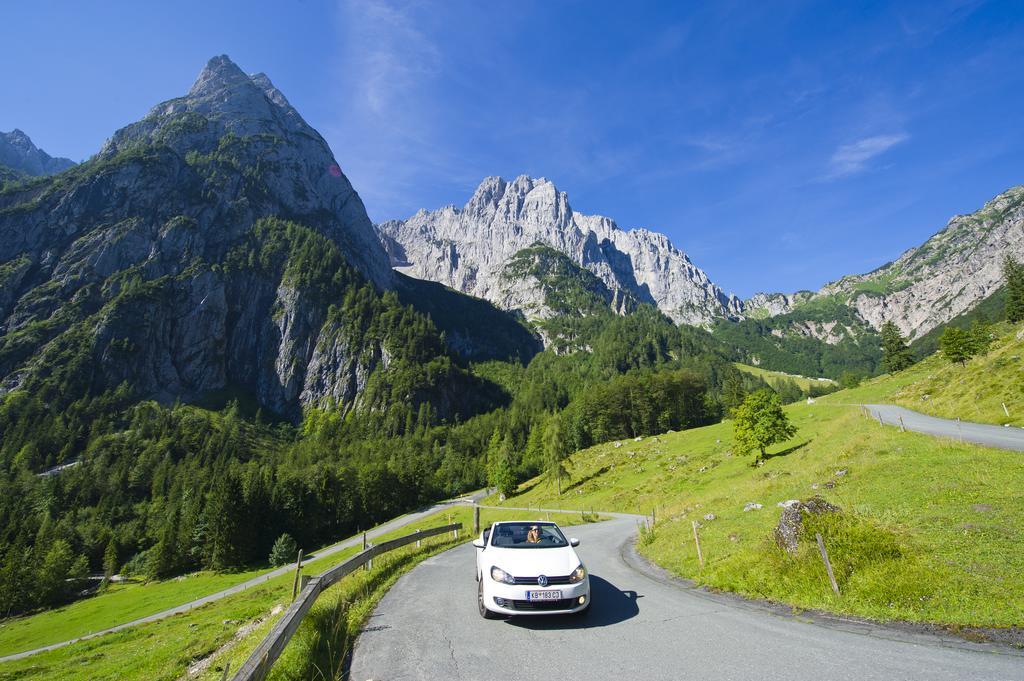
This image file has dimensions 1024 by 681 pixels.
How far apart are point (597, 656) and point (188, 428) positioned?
182 meters

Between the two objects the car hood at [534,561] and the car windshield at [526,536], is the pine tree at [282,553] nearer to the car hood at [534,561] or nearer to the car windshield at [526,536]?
the car windshield at [526,536]

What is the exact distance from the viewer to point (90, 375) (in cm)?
16475

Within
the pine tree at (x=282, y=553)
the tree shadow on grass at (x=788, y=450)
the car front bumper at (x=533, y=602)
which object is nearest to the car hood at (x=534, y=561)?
the car front bumper at (x=533, y=602)

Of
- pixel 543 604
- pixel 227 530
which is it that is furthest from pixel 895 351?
pixel 227 530

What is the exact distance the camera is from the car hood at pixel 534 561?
10.2m

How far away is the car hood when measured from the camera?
10.2 meters

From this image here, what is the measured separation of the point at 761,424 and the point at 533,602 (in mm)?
40586

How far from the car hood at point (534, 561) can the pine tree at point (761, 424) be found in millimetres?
38055

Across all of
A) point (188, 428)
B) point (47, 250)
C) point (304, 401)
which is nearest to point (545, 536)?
point (188, 428)

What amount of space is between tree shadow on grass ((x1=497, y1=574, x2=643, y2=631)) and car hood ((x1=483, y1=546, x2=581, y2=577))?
90 centimetres

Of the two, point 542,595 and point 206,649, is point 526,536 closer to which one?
point 542,595

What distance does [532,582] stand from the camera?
9.91 metres

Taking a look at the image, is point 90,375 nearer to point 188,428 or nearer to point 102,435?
point 102,435

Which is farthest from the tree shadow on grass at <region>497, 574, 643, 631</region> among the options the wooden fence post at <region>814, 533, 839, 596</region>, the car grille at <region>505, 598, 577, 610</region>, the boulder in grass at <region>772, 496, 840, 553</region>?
the wooden fence post at <region>814, 533, 839, 596</region>
